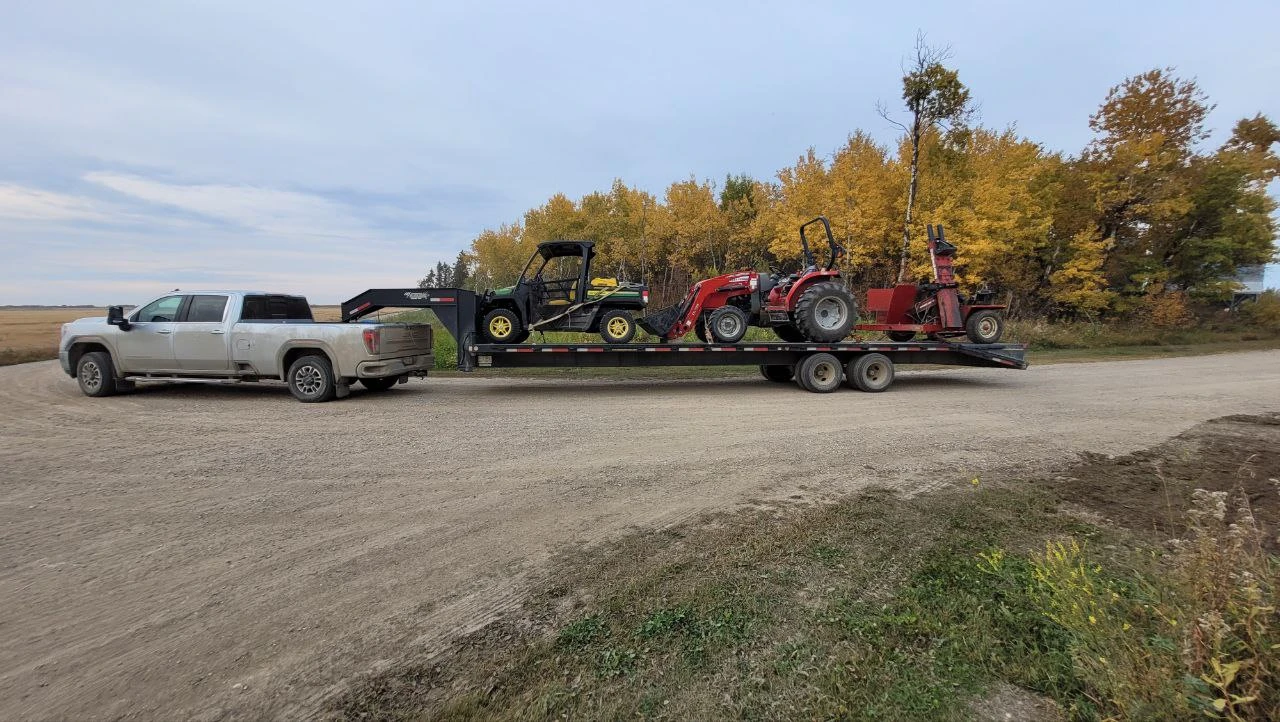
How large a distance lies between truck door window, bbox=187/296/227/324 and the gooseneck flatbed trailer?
6.11ft

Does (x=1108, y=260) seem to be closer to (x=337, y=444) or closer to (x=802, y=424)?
(x=802, y=424)

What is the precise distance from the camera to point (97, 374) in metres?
9.25

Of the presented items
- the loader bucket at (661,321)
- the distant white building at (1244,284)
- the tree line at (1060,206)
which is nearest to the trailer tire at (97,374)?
the loader bucket at (661,321)

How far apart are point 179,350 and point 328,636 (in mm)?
8912

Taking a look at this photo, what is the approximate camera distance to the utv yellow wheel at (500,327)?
33.1ft

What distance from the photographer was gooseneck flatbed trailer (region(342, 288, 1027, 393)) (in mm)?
9602

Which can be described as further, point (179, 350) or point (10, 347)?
point (10, 347)

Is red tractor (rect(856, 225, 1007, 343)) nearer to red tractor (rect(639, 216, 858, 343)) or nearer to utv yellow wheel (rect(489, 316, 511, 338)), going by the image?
red tractor (rect(639, 216, 858, 343))

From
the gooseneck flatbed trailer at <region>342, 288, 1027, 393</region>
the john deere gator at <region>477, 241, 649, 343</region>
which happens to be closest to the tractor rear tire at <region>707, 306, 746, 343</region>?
the gooseneck flatbed trailer at <region>342, 288, 1027, 393</region>

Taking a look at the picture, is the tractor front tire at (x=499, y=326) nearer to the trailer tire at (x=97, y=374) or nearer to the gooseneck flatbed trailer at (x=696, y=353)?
the gooseneck flatbed trailer at (x=696, y=353)

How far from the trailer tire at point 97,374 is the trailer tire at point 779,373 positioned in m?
12.1

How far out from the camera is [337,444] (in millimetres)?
6297

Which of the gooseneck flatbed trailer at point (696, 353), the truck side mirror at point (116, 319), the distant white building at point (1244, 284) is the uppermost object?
the distant white building at point (1244, 284)

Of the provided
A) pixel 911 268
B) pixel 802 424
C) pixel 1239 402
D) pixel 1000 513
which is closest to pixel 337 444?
pixel 802 424
